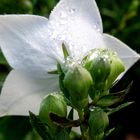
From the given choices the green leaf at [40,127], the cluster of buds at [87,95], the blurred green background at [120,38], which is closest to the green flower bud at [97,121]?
the cluster of buds at [87,95]

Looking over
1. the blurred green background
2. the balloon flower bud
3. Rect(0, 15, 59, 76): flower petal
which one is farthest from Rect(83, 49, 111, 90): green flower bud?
the blurred green background

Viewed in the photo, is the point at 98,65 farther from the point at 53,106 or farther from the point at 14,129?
the point at 14,129

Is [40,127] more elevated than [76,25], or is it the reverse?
[76,25]

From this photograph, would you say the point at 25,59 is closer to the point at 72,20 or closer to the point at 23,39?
the point at 23,39

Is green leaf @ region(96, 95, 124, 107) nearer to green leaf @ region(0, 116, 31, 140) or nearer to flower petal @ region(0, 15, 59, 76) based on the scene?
flower petal @ region(0, 15, 59, 76)

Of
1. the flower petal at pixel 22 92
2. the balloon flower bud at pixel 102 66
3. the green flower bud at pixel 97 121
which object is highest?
the balloon flower bud at pixel 102 66

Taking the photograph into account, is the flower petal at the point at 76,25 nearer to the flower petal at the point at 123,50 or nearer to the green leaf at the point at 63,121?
the flower petal at the point at 123,50

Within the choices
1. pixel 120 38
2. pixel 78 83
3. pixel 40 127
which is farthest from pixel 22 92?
pixel 120 38
